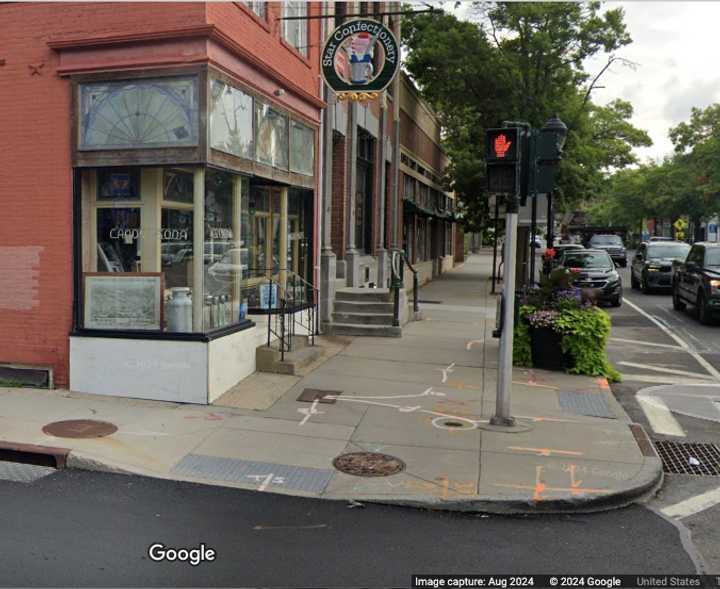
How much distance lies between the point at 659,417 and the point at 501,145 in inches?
152

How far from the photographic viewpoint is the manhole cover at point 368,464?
6203mm

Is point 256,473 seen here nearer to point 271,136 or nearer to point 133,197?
point 133,197

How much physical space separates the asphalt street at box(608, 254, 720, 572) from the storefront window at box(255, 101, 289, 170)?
5756mm

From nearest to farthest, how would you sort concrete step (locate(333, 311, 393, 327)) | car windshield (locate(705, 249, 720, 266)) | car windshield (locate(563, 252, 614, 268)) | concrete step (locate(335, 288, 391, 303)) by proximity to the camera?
concrete step (locate(333, 311, 393, 327)) → concrete step (locate(335, 288, 391, 303)) → car windshield (locate(705, 249, 720, 266)) → car windshield (locate(563, 252, 614, 268))

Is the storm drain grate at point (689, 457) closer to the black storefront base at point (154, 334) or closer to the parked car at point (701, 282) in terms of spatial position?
the black storefront base at point (154, 334)

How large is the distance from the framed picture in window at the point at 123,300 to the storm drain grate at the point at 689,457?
565 centimetres

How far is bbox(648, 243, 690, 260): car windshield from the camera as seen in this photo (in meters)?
24.3

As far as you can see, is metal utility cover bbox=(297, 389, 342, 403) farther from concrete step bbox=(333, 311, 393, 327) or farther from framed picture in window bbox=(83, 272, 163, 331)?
concrete step bbox=(333, 311, 393, 327)

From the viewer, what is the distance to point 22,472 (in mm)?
6129

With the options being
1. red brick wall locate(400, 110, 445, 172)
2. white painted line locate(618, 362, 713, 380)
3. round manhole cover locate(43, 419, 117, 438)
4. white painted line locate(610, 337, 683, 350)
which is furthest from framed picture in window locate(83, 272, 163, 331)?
red brick wall locate(400, 110, 445, 172)

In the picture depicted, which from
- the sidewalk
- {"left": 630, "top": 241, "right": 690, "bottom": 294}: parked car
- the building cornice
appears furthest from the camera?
{"left": 630, "top": 241, "right": 690, "bottom": 294}: parked car

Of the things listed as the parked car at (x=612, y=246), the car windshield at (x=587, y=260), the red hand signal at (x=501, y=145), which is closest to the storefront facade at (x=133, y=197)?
the red hand signal at (x=501, y=145)

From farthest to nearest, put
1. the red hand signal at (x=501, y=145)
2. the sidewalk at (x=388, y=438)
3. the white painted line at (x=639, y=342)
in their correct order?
the white painted line at (x=639, y=342), the red hand signal at (x=501, y=145), the sidewalk at (x=388, y=438)

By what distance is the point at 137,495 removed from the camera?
5.61m
